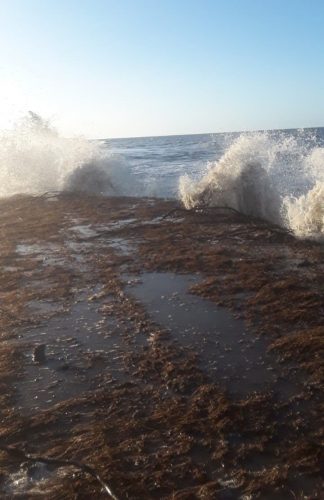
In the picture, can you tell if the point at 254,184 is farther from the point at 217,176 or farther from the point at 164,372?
the point at 164,372

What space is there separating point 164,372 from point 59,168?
13.7m

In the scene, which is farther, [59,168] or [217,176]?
[59,168]

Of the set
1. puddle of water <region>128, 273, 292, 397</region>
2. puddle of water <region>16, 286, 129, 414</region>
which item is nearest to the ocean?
puddle of water <region>128, 273, 292, 397</region>

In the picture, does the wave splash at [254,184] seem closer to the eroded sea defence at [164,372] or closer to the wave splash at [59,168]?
the eroded sea defence at [164,372]

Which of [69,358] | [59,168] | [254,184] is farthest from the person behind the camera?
[59,168]

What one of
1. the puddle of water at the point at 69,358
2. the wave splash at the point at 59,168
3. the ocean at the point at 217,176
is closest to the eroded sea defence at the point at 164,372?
the puddle of water at the point at 69,358

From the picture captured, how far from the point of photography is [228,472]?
2504 mm

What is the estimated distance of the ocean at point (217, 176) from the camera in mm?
9547

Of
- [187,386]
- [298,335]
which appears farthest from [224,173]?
[187,386]

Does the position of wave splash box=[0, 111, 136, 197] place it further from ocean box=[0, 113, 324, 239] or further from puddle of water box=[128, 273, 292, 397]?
puddle of water box=[128, 273, 292, 397]

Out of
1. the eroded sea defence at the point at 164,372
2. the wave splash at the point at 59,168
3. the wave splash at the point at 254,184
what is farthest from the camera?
the wave splash at the point at 59,168

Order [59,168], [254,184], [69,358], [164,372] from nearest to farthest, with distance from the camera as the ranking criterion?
[164,372] < [69,358] < [254,184] < [59,168]

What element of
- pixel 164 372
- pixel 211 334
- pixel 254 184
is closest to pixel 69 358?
pixel 164 372

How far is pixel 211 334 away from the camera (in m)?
4.23
